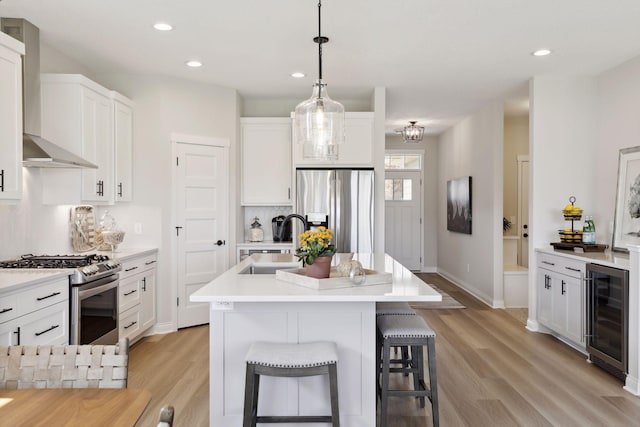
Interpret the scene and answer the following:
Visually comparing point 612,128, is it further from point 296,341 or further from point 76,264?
point 76,264

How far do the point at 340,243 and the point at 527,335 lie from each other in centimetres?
217

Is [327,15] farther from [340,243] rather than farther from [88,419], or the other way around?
[88,419]

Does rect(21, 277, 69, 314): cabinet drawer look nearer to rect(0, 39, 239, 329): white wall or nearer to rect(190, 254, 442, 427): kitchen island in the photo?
rect(190, 254, 442, 427): kitchen island

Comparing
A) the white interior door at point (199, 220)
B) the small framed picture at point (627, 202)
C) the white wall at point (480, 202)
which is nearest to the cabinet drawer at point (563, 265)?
the small framed picture at point (627, 202)

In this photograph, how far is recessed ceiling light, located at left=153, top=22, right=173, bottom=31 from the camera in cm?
339

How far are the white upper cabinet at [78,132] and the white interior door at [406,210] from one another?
19.2 feet

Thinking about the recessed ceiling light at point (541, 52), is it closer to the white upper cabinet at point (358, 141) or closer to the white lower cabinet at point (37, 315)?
the white upper cabinet at point (358, 141)

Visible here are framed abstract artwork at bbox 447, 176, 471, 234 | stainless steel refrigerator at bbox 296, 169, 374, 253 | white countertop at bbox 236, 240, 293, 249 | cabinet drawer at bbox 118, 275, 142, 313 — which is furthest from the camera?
framed abstract artwork at bbox 447, 176, 471, 234

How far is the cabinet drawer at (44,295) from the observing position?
257cm

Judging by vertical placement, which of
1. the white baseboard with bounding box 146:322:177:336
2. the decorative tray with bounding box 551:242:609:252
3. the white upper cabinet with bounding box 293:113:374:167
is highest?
the white upper cabinet with bounding box 293:113:374:167

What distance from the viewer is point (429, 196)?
8898 millimetres

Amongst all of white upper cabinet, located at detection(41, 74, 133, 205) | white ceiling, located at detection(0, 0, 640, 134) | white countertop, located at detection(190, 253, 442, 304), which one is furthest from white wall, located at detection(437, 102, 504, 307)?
white upper cabinet, located at detection(41, 74, 133, 205)

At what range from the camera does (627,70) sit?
4.19 meters

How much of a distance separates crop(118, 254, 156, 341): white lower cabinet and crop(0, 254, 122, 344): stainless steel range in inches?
8.9
